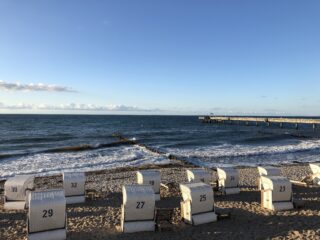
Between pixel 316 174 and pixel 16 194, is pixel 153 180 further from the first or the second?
pixel 316 174

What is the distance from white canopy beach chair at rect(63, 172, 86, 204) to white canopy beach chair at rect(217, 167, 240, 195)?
5.75m

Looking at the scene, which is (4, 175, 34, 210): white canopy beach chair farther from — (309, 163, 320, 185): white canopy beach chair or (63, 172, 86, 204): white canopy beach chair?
(309, 163, 320, 185): white canopy beach chair

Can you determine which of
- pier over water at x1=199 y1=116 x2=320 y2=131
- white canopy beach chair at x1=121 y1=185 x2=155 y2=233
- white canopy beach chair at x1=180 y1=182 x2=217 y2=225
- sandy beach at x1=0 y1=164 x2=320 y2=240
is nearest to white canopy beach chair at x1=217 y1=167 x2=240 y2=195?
sandy beach at x1=0 y1=164 x2=320 y2=240

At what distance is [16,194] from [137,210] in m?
5.20

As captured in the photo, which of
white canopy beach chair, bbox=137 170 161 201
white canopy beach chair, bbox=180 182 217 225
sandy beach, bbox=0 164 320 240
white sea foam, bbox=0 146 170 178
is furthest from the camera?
white sea foam, bbox=0 146 170 178

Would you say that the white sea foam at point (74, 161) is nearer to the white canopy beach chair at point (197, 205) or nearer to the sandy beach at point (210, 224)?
the sandy beach at point (210, 224)

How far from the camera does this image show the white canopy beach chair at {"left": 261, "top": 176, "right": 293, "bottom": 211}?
10719mm

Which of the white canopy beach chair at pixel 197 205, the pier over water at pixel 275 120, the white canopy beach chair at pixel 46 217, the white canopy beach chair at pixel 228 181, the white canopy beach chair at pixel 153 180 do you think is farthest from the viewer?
the pier over water at pixel 275 120

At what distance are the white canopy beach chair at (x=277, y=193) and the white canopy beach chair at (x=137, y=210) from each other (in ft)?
14.4

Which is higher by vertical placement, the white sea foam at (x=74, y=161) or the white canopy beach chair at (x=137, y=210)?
the white canopy beach chair at (x=137, y=210)

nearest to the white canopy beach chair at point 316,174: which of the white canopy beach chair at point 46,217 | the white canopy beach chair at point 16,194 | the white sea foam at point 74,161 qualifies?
the white sea foam at point 74,161

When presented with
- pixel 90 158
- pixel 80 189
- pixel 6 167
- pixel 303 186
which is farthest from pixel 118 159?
pixel 303 186

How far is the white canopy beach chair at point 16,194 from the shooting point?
441 inches

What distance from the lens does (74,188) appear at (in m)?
12.1
